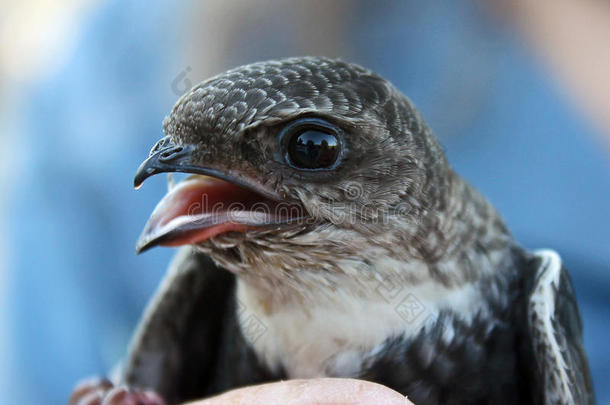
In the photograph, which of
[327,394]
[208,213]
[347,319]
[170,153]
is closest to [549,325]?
[347,319]

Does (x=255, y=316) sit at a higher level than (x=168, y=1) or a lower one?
lower

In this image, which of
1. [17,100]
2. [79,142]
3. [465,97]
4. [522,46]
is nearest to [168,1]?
[79,142]

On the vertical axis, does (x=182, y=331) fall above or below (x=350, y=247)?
below

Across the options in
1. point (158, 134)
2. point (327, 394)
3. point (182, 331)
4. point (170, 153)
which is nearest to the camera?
point (170, 153)

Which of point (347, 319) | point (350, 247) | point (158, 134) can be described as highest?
point (158, 134)

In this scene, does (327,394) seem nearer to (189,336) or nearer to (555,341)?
(555,341)

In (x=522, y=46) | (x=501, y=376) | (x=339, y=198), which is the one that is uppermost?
(x=522, y=46)

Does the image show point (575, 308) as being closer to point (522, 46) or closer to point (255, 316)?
point (255, 316)

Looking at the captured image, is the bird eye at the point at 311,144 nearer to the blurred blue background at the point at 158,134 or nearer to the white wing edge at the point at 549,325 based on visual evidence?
the white wing edge at the point at 549,325
